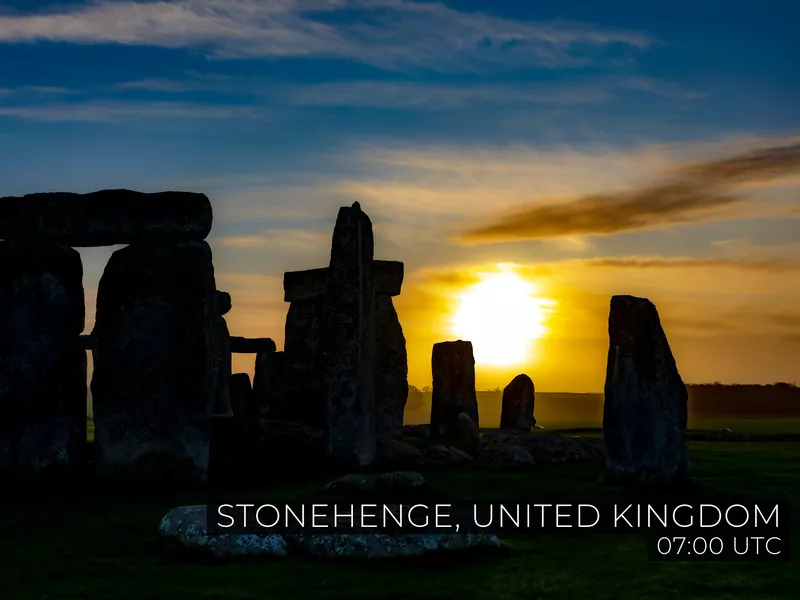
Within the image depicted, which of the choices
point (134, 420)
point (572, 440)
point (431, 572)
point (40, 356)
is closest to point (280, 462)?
point (134, 420)

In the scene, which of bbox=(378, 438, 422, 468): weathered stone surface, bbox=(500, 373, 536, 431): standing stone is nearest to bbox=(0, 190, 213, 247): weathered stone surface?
bbox=(378, 438, 422, 468): weathered stone surface

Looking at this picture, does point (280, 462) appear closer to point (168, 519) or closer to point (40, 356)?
point (40, 356)

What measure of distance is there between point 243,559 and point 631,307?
21.6 ft

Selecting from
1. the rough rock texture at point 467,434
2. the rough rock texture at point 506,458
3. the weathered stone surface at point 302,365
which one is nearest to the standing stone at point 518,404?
the weathered stone surface at point 302,365

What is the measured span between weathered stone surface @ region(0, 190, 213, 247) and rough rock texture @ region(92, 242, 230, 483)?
0.24 m

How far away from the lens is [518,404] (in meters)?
A: 27.3

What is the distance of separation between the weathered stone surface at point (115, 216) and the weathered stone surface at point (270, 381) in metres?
8.98

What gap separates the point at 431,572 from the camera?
26.1ft

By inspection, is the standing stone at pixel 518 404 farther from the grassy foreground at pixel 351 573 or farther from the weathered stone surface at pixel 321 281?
the grassy foreground at pixel 351 573

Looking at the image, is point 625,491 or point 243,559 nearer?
point 243,559

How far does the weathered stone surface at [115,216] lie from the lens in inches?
543

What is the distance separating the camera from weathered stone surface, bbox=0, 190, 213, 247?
13797mm

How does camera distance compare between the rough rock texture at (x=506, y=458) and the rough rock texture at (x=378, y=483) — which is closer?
the rough rock texture at (x=378, y=483)

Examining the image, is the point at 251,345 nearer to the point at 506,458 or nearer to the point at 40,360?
the point at 506,458
